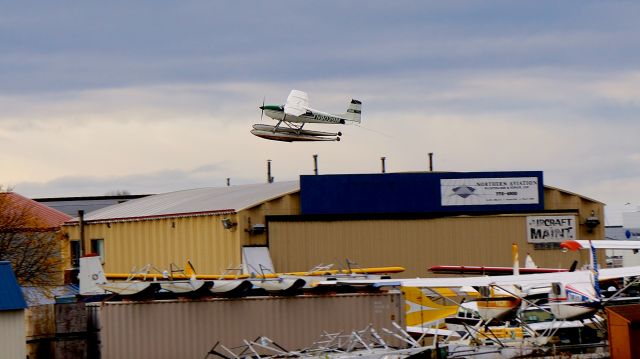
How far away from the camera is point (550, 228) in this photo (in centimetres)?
5072

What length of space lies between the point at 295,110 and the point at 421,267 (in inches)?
356

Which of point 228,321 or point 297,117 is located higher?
point 297,117

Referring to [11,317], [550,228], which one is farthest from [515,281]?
[550,228]

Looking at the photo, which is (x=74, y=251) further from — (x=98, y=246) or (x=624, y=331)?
(x=624, y=331)

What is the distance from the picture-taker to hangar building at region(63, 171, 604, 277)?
4603 centimetres

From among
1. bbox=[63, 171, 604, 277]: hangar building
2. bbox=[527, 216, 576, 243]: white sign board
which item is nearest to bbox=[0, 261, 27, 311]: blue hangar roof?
bbox=[63, 171, 604, 277]: hangar building

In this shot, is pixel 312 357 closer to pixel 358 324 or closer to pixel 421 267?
pixel 358 324

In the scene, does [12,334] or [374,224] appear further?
[374,224]

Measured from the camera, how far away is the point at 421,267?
159 ft

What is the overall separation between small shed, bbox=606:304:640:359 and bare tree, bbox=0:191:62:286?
3113 cm

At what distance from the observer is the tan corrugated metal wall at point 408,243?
4616 cm

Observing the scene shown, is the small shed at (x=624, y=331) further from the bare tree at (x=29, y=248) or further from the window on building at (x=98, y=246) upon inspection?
the window on building at (x=98, y=246)

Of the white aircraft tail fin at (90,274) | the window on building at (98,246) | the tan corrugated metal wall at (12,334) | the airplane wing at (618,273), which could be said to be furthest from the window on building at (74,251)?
the airplane wing at (618,273)

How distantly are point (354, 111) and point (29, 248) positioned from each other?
17.4 meters
